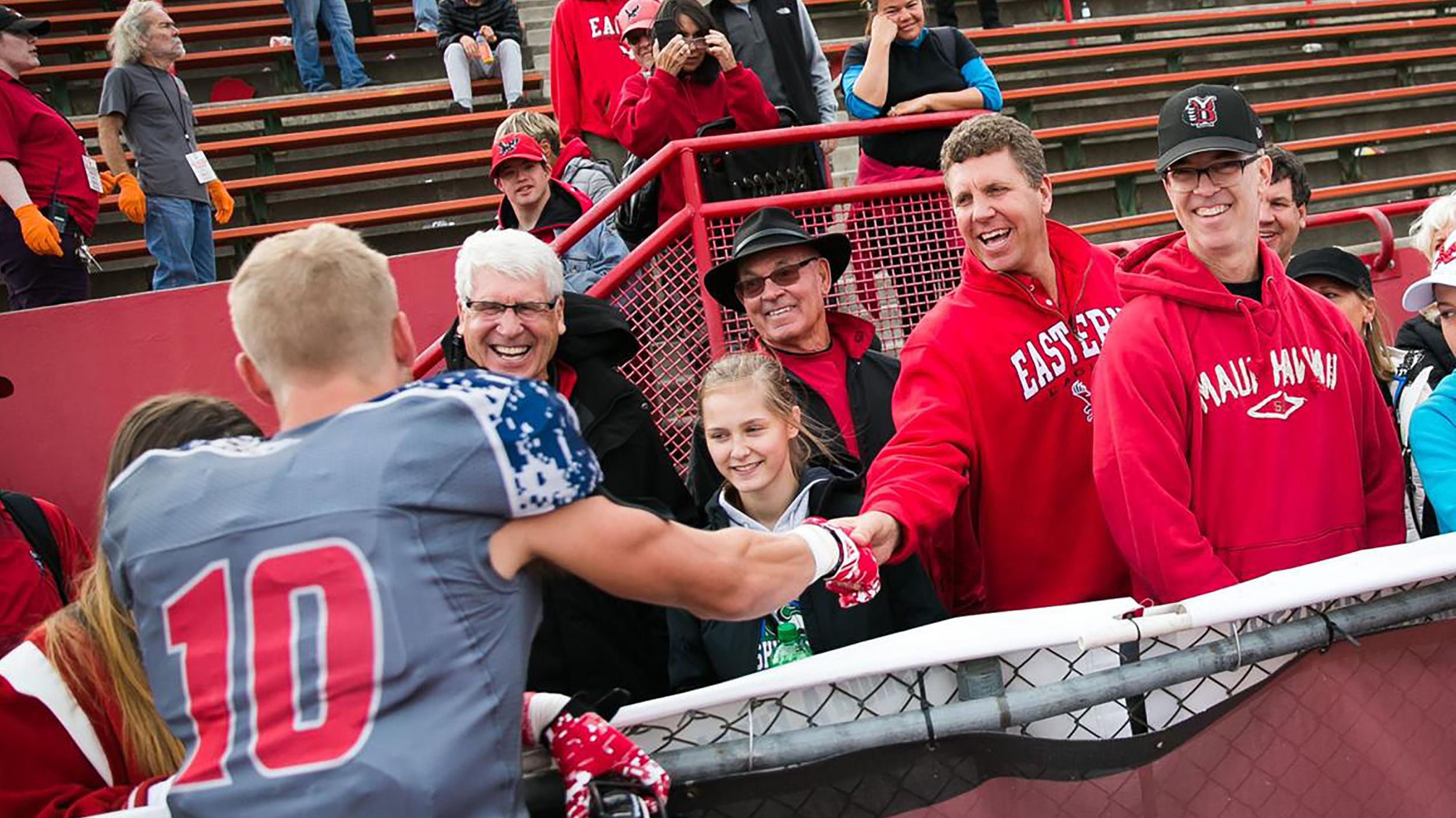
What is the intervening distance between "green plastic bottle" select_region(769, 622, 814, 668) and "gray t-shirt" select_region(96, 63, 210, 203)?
17.4 ft

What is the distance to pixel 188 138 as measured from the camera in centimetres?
684

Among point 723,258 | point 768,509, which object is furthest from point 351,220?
point 768,509

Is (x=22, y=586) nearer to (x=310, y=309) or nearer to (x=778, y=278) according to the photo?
(x=310, y=309)

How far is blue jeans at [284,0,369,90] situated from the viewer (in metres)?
9.80

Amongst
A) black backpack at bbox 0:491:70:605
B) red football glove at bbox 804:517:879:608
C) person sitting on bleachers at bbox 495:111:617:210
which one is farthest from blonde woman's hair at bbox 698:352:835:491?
person sitting on bleachers at bbox 495:111:617:210

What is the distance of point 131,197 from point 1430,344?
5949 mm

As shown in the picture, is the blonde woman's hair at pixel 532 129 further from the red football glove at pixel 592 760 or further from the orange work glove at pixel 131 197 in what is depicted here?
the red football glove at pixel 592 760

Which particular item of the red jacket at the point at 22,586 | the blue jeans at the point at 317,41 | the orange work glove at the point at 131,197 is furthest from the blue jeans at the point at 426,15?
the red jacket at the point at 22,586

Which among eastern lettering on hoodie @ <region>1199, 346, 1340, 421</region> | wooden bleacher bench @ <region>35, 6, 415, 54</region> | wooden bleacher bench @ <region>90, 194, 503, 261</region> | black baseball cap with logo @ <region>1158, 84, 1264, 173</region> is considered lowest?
eastern lettering on hoodie @ <region>1199, 346, 1340, 421</region>

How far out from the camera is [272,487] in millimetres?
1563

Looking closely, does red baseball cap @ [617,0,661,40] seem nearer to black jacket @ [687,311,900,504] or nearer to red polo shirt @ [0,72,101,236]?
black jacket @ [687,311,900,504]

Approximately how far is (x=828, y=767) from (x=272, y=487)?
849 mm

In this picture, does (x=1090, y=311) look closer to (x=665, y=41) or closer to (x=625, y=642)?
(x=625, y=642)

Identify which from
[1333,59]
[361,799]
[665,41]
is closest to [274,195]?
[665,41]
